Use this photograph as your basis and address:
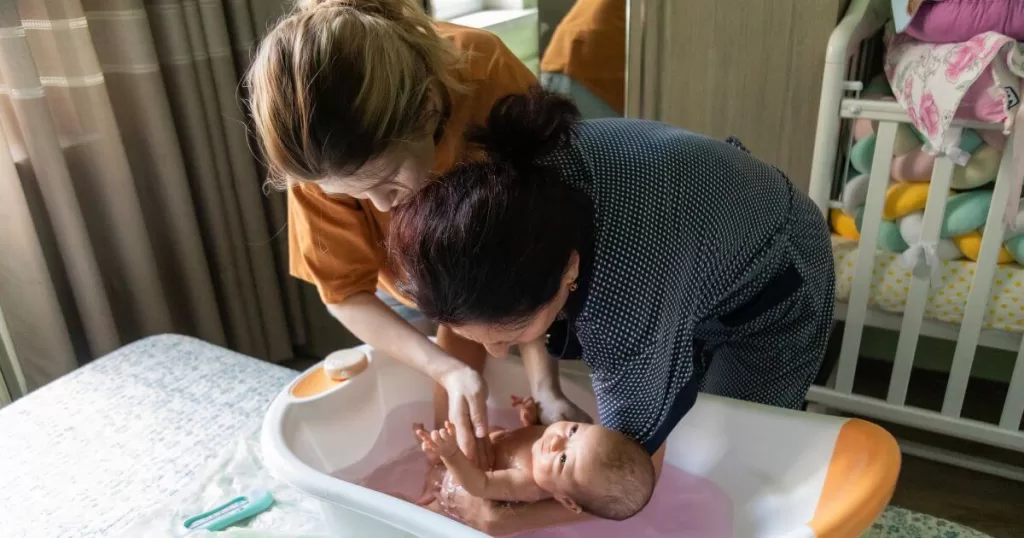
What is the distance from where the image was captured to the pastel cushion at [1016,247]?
1.41m

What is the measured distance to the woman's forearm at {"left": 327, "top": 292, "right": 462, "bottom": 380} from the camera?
124 cm


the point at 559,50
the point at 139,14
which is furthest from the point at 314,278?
the point at 559,50

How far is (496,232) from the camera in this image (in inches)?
30.8

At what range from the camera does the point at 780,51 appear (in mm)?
1562

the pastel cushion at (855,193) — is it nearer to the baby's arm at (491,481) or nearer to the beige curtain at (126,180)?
the baby's arm at (491,481)

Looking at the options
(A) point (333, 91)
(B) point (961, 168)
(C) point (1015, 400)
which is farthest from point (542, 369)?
(C) point (1015, 400)

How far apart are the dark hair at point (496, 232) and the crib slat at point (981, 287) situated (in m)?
0.94

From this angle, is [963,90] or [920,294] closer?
[963,90]

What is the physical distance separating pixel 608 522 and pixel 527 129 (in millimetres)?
673

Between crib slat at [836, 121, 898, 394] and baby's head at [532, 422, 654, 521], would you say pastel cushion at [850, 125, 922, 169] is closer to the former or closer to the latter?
crib slat at [836, 121, 898, 394]

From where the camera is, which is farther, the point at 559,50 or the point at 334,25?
the point at 559,50

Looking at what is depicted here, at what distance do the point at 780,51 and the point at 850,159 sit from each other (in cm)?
26

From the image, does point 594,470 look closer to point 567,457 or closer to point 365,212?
point 567,457

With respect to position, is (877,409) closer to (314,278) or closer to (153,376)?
(314,278)
